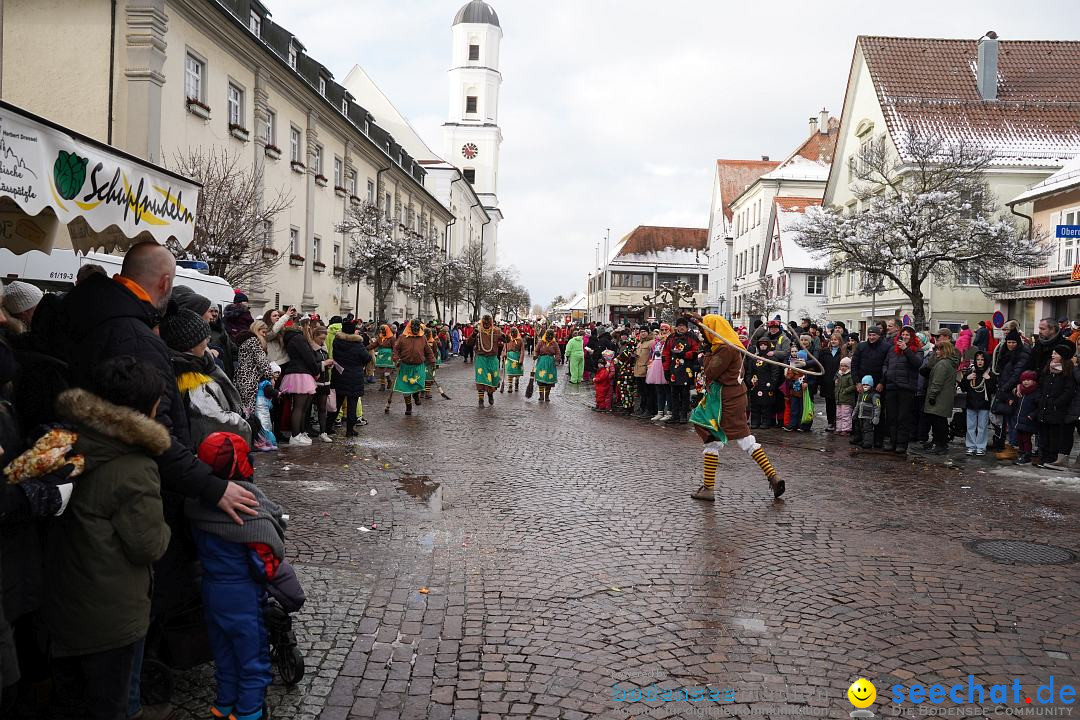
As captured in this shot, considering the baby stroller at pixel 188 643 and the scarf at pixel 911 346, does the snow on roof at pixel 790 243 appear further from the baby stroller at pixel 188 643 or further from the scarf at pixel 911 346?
the baby stroller at pixel 188 643

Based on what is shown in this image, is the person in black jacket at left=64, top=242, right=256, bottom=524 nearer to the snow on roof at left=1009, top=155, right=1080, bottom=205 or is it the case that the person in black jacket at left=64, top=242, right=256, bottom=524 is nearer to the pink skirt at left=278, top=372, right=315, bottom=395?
the pink skirt at left=278, top=372, right=315, bottom=395

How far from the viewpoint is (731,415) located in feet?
30.3

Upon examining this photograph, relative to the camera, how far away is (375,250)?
1328 inches

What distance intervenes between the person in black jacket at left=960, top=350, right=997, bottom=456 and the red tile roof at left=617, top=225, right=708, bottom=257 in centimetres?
8106

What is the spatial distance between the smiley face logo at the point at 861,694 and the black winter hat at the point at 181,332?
3.60m

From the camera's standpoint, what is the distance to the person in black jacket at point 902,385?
13.1 metres

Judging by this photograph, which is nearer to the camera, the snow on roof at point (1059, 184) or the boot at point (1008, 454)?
the boot at point (1008, 454)

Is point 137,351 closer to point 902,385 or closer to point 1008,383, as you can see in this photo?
point 902,385

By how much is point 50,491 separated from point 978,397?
1282cm

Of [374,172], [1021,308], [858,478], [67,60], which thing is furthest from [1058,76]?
[67,60]

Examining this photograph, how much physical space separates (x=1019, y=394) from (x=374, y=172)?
115 ft

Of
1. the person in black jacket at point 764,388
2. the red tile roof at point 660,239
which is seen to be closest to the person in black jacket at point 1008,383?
the person in black jacket at point 764,388

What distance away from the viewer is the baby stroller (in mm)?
3914

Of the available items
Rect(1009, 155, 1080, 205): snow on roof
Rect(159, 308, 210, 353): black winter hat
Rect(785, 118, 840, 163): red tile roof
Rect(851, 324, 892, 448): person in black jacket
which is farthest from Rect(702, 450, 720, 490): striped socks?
Rect(785, 118, 840, 163): red tile roof
